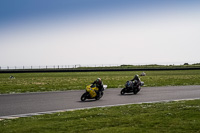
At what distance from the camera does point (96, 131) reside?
8.70m

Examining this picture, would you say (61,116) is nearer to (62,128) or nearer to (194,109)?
(62,128)

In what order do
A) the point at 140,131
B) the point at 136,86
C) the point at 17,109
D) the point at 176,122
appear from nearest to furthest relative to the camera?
the point at 140,131, the point at 176,122, the point at 17,109, the point at 136,86

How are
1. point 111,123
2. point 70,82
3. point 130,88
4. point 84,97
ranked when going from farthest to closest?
point 70,82, point 130,88, point 84,97, point 111,123

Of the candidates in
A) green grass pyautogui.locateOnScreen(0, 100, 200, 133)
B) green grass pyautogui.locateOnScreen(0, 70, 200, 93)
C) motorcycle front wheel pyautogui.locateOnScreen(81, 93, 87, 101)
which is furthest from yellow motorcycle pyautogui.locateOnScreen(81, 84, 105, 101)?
green grass pyautogui.locateOnScreen(0, 70, 200, 93)

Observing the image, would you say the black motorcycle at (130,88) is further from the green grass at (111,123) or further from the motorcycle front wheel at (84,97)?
the green grass at (111,123)

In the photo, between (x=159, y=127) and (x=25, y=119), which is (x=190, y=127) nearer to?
(x=159, y=127)

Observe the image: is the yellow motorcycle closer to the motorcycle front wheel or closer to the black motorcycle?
the motorcycle front wheel

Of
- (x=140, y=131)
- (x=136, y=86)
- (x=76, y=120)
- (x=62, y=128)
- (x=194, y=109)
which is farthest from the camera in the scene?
(x=136, y=86)

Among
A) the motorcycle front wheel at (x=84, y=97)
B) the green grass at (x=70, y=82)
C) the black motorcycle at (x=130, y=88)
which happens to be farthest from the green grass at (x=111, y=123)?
the green grass at (x=70, y=82)

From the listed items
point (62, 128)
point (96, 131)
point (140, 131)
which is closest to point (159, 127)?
point (140, 131)

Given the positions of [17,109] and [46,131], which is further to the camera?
[17,109]

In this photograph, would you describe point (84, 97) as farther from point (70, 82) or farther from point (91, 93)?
point (70, 82)

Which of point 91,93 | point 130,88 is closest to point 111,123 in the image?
point 91,93

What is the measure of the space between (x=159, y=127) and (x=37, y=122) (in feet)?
13.1
